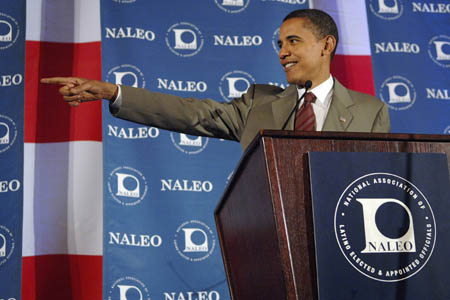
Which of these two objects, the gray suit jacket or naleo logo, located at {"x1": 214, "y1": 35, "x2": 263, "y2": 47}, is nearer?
the gray suit jacket

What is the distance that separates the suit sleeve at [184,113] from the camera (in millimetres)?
1863

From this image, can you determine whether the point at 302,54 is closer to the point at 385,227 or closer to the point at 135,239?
the point at 385,227

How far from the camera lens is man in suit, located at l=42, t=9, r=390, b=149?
1.83 m

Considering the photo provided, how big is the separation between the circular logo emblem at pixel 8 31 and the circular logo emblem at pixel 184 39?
84 centimetres

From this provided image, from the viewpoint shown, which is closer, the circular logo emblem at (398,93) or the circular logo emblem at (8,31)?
the circular logo emblem at (8,31)

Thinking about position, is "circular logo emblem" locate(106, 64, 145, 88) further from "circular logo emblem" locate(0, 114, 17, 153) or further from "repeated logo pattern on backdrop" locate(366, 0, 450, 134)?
"repeated logo pattern on backdrop" locate(366, 0, 450, 134)

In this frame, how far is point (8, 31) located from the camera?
3.52 meters

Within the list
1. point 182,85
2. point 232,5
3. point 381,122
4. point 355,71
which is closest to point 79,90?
point 381,122

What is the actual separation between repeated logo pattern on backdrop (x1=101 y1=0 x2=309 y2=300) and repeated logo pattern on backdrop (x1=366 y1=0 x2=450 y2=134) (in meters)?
0.53

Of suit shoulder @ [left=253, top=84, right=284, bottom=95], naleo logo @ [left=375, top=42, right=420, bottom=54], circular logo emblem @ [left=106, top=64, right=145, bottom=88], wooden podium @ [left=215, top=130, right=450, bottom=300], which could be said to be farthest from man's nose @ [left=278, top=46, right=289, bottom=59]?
naleo logo @ [left=375, top=42, right=420, bottom=54]

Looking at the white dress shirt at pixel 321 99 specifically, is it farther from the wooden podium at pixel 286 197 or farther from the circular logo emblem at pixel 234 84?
the circular logo emblem at pixel 234 84

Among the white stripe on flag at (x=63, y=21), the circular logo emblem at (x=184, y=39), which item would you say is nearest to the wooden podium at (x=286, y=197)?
the circular logo emblem at (x=184, y=39)

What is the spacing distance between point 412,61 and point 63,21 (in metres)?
2.08

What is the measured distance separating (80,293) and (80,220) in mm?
364
